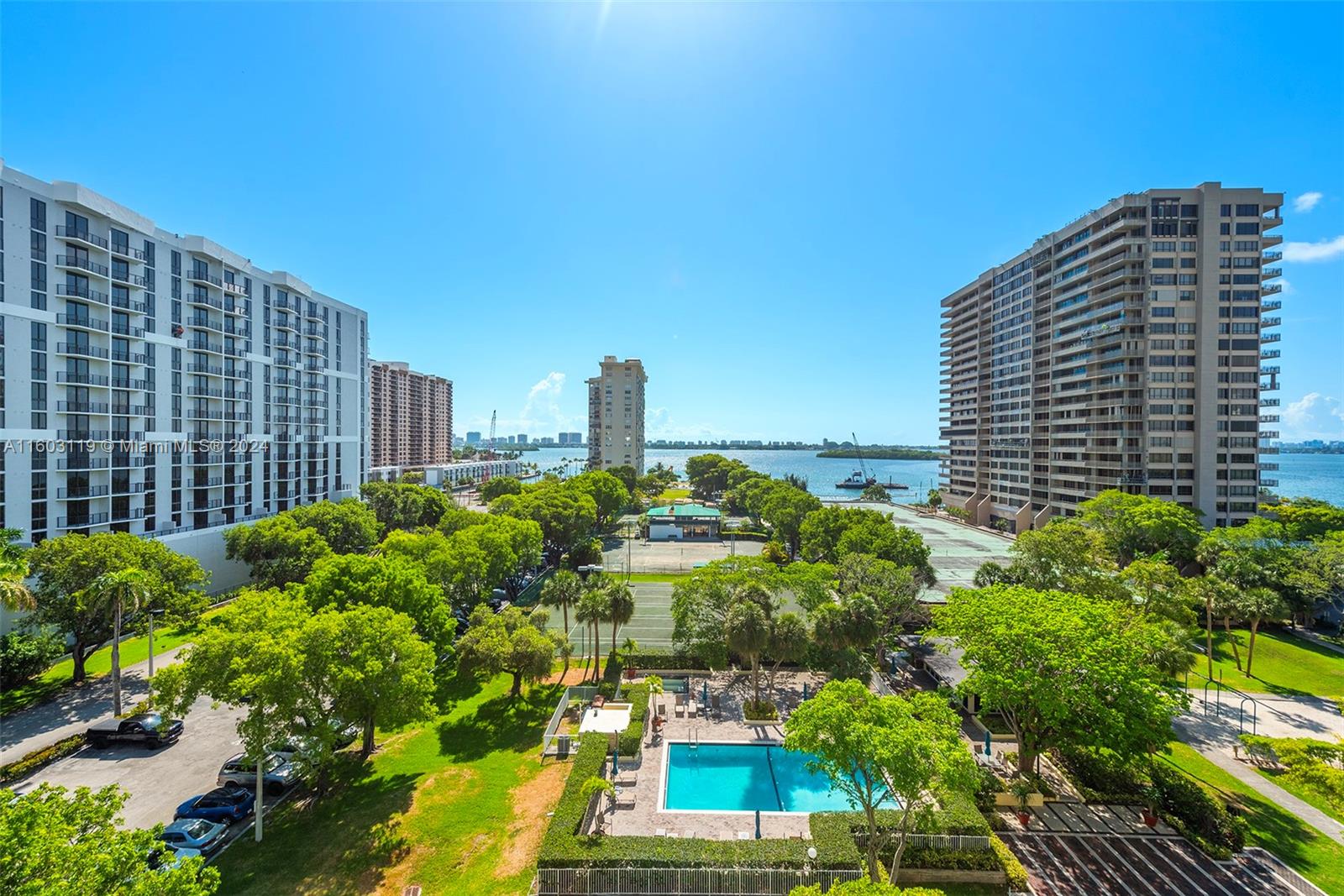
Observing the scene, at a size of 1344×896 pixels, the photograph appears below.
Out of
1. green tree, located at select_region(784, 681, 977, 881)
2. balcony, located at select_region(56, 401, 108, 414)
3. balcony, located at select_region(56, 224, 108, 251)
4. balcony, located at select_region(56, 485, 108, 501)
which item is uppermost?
balcony, located at select_region(56, 224, 108, 251)

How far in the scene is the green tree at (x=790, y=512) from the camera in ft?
200

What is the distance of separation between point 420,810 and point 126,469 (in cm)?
4484

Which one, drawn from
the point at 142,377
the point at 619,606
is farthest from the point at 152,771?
the point at 142,377

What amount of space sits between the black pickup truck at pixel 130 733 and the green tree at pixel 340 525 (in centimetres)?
2417

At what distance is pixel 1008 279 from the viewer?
3250 inches

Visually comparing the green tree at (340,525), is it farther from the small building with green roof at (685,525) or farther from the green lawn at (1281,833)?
the green lawn at (1281,833)

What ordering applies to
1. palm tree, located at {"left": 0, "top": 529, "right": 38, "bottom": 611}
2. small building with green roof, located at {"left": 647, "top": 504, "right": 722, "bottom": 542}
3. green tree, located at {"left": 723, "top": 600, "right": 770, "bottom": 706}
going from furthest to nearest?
small building with green roof, located at {"left": 647, "top": 504, "right": 722, "bottom": 542}
green tree, located at {"left": 723, "top": 600, "right": 770, "bottom": 706}
palm tree, located at {"left": 0, "top": 529, "right": 38, "bottom": 611}

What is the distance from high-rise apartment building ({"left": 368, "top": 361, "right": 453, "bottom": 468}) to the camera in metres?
133

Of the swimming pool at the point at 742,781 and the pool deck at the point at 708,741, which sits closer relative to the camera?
the pool deck at the point at 708,741

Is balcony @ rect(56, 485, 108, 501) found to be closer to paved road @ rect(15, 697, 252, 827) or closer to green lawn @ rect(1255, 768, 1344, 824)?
paved road @ rect(15, 697, 252, 827)

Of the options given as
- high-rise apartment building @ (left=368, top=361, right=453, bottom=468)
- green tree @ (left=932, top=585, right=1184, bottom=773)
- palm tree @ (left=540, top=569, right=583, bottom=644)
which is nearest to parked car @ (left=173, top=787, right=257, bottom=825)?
palm tree @ (left=540, top=569, right=583, bottom=644)

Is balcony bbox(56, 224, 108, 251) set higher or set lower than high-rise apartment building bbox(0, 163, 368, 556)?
higher

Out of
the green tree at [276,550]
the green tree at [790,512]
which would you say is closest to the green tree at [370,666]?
the green tree at [276,550]

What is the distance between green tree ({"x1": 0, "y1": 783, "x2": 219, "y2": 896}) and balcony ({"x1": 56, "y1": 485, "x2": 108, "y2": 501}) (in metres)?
43.6
